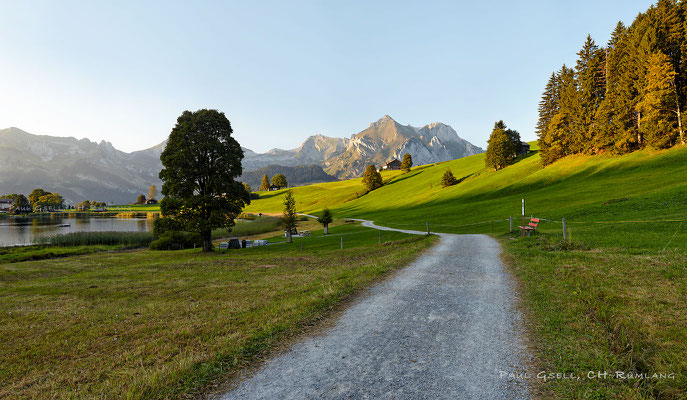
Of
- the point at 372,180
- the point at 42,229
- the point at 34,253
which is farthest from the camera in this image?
the point at 372,180

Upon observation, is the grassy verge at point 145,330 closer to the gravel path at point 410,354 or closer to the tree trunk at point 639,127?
the gravel path at point 410,354

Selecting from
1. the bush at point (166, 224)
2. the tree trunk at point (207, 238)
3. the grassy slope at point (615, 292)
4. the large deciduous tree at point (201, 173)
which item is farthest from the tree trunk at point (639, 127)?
the bush at point (166, 224)

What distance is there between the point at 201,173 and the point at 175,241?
2009 centimetres

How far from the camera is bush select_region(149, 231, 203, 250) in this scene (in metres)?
40.3

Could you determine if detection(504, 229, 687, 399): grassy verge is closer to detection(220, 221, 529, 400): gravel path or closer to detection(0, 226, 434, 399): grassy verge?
detection(220, 221, 529, 400): gravel path

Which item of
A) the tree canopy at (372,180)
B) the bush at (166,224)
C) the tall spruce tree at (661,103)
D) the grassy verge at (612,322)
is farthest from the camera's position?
the tree canopy at (372,180)

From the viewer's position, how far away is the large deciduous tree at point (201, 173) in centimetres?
2658

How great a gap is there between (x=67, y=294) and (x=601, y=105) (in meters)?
72.5

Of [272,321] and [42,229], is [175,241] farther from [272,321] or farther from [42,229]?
[42,229]

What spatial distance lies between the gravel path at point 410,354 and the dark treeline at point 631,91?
55984 mm

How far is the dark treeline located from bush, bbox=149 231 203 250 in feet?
233

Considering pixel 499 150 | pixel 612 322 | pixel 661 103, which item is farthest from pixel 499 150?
pixel 612 322

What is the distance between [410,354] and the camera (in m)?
5.10

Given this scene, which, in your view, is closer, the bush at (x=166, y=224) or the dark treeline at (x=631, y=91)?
the bush at (x=166, y=224)
